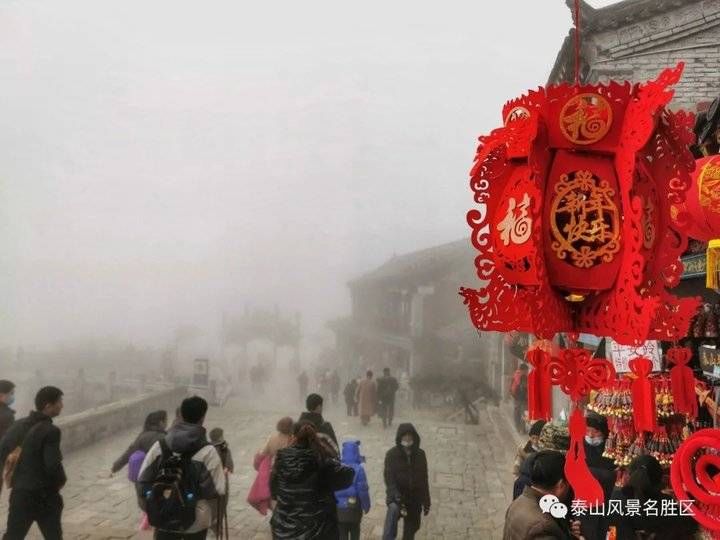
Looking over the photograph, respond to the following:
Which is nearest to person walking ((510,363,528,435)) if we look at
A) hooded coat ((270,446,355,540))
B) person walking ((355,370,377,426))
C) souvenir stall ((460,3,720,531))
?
person walking ((355,370,377,426))

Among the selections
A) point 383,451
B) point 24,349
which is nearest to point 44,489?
point 383,451

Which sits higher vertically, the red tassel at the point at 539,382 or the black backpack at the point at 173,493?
the red tassel at the point at 539,382

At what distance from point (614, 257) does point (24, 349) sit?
48.3 metres

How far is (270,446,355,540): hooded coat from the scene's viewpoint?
389 centimetres

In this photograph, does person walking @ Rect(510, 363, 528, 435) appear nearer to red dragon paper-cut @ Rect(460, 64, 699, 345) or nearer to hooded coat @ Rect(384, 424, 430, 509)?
hooded coat @ Rect(384, 424, 430, 509)

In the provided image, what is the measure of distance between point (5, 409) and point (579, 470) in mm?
6507

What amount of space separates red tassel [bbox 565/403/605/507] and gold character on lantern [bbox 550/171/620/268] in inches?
29.4

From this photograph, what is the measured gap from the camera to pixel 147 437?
573 centimetres

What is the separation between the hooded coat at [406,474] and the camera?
5848mm

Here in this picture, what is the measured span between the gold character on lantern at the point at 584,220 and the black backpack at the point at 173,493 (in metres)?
3.06

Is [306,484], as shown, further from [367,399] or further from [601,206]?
[367,399]

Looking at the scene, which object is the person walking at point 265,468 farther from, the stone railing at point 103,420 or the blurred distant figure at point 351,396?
the blurred distant figure at point 351,396

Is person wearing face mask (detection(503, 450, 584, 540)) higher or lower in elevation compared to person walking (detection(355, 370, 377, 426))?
higher

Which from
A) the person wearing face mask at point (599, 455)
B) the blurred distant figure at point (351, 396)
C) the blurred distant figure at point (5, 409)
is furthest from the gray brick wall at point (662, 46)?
the blurred distant figure at point (351, 396)
